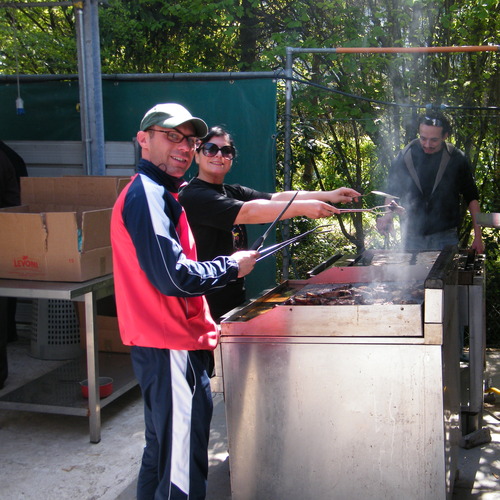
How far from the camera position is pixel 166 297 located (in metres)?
2.46

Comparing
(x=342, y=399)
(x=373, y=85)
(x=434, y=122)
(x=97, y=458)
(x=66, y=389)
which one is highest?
(x=373, y=85)

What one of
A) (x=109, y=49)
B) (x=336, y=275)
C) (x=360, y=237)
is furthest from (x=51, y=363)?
(x=109, y=49)

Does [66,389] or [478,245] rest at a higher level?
[478,245]

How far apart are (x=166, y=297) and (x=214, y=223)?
36.8 inches

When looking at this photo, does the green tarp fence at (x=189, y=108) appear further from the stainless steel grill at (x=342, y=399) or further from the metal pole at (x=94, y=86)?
the stainless steel grill at (x=342, y=399)

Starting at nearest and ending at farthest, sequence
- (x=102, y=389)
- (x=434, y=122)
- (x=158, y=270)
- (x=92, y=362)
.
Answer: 1. (x=158, y=270)
2. (x=92, y=362)
3. (x=102, y=389)
4. (x=434, y=122)

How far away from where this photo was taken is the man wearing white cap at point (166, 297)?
2344 millimetres

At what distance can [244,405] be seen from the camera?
295 centimetres

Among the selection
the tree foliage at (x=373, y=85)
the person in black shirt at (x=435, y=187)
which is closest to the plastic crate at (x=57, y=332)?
the tree foliage at (x=373, y=85)

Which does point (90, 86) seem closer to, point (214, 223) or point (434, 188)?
point (214, 223)

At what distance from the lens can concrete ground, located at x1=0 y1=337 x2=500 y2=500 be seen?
3439 mm

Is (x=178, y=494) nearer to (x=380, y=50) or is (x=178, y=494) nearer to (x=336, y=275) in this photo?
(x=336, y=275)

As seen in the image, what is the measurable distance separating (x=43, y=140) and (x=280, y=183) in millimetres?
2447

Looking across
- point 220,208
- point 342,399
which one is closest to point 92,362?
point 220,208
